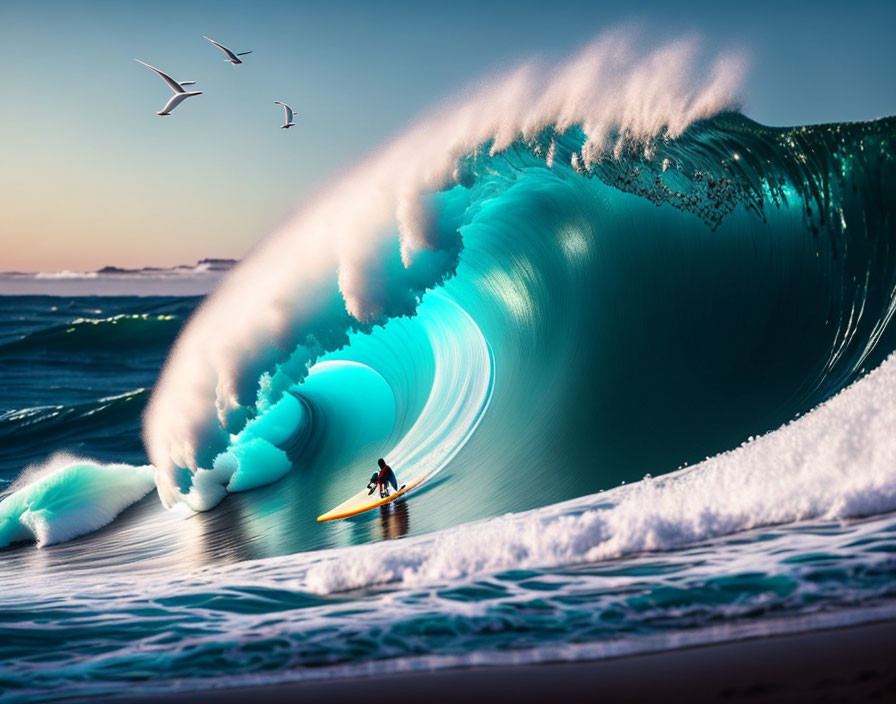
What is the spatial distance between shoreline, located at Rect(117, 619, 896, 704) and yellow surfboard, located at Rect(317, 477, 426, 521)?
11.4 ft

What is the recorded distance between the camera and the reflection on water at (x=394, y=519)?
6648 millimetres

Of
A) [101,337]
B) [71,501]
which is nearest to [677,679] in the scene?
[71,501]

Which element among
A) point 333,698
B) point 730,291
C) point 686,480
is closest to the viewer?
point 333,698

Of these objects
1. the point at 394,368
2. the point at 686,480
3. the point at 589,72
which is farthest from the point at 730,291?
the point at 394,368

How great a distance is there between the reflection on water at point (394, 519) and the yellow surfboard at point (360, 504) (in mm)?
60

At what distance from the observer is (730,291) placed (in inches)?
351

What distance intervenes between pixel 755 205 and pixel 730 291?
0.94 m

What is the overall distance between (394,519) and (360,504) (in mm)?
704

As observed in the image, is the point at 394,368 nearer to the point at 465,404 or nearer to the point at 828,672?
the point at 465,404

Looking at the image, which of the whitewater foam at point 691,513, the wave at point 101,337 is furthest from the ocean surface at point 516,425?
the wave at point 101,337

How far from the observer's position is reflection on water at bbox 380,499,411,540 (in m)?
6.65

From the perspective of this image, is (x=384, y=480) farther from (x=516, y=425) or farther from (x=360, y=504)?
(x=516, y=425)

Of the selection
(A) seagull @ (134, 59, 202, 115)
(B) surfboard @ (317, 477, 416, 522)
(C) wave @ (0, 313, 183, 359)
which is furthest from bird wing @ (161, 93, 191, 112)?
(C) wave @ (0, 313, 183, 359)

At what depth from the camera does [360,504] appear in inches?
303
